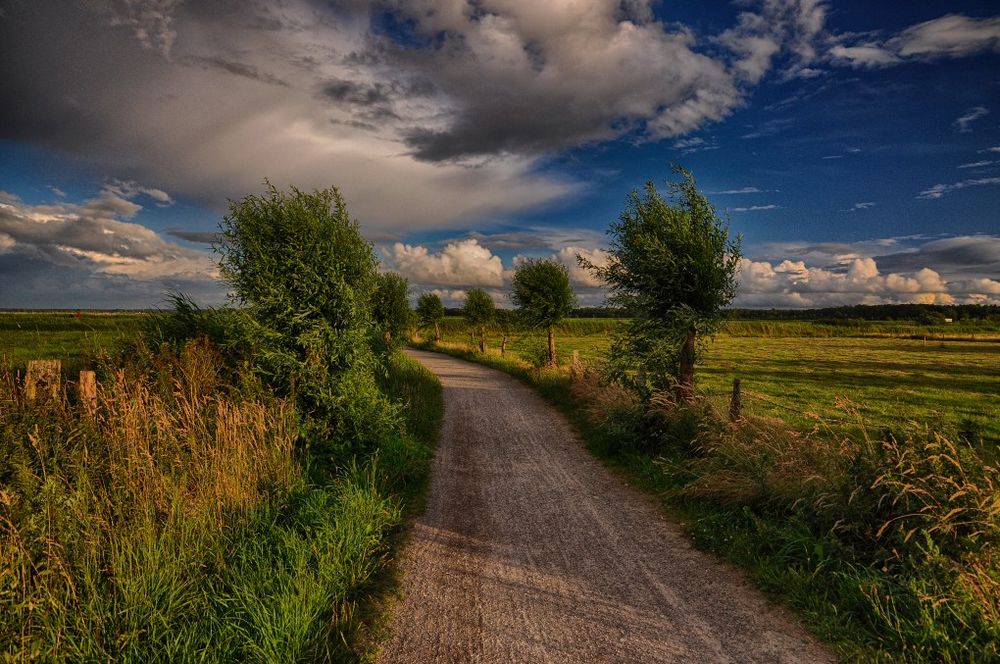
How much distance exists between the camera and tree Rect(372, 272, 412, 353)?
94.6ft

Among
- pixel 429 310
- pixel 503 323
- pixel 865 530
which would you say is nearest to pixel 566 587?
pixel 865 530

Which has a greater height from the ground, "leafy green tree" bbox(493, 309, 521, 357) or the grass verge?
"leafy green tree" bbox(493, 309, 521, 357)

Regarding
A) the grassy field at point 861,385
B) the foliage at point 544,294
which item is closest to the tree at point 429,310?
the grassy field at point 861,385

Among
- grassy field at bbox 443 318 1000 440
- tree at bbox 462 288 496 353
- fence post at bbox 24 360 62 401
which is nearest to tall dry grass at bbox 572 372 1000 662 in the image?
grassy field at bbox 443 318 1000 440

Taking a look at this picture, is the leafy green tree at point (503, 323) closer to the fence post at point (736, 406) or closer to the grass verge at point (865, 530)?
the fence post at point (736, 406)

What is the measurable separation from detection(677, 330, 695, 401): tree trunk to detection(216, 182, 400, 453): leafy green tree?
6729mm

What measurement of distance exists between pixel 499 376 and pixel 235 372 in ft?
57.6

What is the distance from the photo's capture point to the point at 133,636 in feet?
→ 11.7

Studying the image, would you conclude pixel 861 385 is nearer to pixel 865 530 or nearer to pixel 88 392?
pixel 865 530

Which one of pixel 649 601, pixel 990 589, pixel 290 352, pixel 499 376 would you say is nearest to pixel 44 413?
pixel 290 352

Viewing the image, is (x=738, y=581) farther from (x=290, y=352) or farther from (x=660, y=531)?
(x=290, y=352)

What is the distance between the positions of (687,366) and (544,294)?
15546 mm

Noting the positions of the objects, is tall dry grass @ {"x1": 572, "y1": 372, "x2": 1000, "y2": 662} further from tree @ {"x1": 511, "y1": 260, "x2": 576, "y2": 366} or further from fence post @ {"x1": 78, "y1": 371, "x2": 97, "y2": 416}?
tree @ {"x1": 511, "y1": 260, "x2": 576, "y2": 366}

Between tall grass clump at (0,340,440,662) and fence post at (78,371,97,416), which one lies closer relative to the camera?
tall grass clump at (0,340,440,662)
